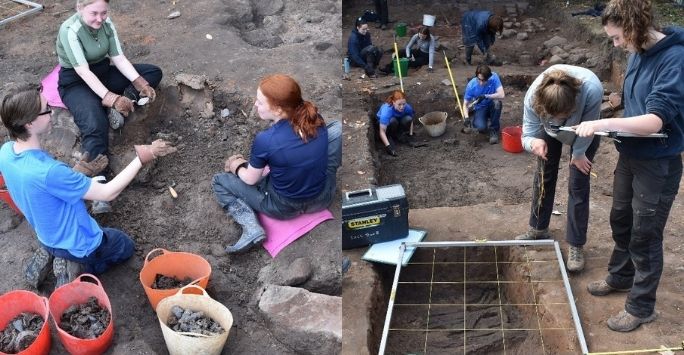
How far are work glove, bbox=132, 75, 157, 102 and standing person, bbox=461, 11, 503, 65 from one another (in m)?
5.90

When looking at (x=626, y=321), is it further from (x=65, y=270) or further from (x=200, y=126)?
(x=200, y=126)

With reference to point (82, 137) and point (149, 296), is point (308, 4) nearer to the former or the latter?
point (82, 137)

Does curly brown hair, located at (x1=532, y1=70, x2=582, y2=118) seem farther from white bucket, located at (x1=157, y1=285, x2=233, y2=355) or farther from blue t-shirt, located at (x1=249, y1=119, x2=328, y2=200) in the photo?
→ white bucket, located at (x1=157, y1=285, x2=233, y2=355)

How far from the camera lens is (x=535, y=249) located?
4.95 metres

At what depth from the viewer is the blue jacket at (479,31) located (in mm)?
9766

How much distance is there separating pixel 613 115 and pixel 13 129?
6.21 m

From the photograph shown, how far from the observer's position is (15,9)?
773 cm

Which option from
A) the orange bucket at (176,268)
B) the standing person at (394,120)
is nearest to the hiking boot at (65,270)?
the orange bucket at (176,268)

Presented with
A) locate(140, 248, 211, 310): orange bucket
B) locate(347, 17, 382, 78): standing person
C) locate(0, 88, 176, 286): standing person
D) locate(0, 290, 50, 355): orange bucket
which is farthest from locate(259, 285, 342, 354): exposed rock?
locate(347, 17, 382, 78): standing person

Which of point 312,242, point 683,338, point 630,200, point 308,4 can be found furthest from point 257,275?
point 308,4

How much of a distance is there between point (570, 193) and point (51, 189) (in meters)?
3.15

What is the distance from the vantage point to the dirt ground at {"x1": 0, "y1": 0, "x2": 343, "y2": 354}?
405 centimetres

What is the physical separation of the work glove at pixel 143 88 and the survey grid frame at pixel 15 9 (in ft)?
9.77

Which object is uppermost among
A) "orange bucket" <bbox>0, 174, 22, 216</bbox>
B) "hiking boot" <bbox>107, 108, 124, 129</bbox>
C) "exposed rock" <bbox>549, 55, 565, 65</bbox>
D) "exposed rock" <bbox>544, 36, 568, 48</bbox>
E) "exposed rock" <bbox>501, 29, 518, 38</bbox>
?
"hiking boot" <bbox>107, 108, 124, 129</bbox>
